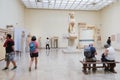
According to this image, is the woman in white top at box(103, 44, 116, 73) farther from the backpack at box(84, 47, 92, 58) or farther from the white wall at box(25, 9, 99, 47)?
the white wall at box(25, 9, 99, 47)

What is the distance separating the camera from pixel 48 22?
25.8m

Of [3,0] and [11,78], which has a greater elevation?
[3,0]

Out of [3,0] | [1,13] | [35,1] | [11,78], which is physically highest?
[35,1]

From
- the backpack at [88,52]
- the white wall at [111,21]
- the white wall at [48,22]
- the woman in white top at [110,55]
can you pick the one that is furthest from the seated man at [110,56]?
the white wall at [48,22]

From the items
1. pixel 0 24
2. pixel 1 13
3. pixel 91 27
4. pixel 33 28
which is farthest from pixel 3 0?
pixel 91 27

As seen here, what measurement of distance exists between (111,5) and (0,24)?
14.4 meters

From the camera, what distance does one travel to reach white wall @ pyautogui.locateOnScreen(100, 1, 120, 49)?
20.5 meters

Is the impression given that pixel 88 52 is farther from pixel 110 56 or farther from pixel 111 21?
pixel 111 21

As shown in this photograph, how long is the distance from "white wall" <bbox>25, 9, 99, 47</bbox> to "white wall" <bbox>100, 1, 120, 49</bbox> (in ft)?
9.01

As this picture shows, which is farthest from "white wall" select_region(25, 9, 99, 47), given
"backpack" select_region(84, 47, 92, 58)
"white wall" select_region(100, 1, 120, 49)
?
"backpack" select_region(84, 47, 92, 58)

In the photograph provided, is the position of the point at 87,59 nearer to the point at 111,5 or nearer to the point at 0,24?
the point at 0,24

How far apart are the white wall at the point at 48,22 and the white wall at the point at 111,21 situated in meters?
2.75

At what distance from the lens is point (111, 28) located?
885 inches

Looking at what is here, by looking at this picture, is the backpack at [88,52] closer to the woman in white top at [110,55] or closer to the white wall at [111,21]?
the woman in white top at [110,55]
